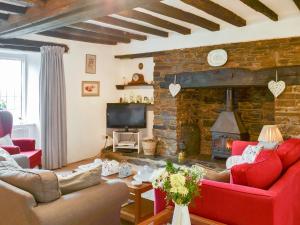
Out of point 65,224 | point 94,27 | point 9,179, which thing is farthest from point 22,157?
point 94,27

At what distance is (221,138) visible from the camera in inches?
213

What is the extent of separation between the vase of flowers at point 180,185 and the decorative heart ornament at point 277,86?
3165 millimetres

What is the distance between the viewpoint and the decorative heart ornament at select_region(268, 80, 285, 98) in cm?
447

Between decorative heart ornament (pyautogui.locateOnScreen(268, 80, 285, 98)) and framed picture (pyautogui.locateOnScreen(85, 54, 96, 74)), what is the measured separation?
137 inches

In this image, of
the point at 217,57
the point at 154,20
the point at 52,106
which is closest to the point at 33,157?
the point at 52,106

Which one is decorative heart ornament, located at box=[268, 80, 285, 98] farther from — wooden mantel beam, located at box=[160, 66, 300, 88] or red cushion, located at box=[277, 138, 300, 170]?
red cushion, located at box=[277, 138, 300, 170]

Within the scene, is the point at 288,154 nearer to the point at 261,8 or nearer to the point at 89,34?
the point at 261,8

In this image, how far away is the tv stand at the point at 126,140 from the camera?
20.4ft

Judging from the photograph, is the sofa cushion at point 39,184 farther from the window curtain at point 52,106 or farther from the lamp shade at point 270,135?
the window curtain at point 52,106

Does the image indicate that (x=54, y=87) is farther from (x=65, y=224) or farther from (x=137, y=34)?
(x=65, y=224)

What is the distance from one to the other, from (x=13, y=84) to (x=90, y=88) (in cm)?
146

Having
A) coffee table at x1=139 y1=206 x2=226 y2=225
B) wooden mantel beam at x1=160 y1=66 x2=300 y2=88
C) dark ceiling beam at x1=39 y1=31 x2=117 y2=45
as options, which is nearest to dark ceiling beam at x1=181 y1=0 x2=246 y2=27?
wooden mantel beam at x1=160 y1=66 x2=300 y2=88

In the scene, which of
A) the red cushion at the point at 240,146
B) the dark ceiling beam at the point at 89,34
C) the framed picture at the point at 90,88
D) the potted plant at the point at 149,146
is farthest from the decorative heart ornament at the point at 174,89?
the red cushion at the point at 240,146

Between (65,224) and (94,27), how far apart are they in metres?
3.74
